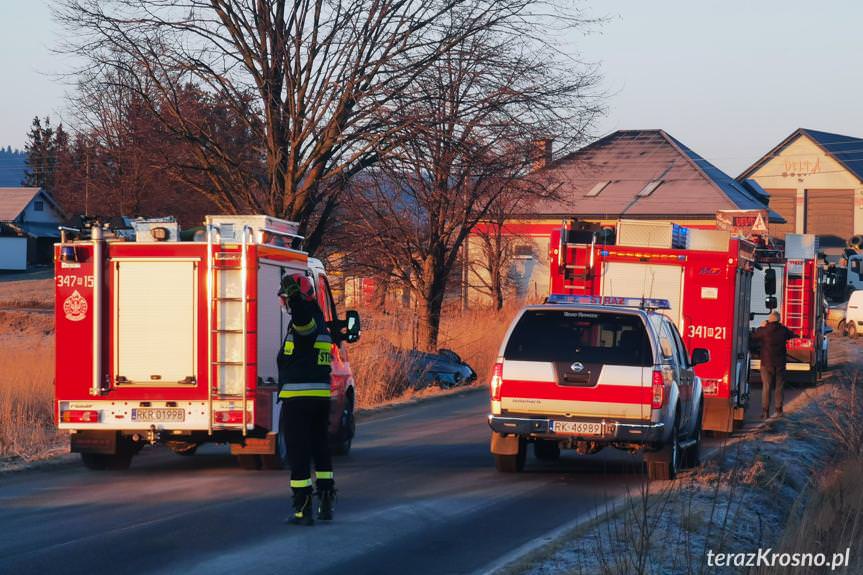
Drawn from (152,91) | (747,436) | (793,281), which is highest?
(152,91)

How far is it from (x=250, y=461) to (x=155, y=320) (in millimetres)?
1976

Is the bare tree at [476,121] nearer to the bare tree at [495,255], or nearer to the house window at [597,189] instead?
the bare tree at [495,255]

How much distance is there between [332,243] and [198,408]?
50.8 ft

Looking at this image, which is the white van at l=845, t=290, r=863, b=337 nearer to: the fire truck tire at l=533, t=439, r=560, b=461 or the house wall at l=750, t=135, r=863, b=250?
the house wall at l=750, t=135, r=863, b=250

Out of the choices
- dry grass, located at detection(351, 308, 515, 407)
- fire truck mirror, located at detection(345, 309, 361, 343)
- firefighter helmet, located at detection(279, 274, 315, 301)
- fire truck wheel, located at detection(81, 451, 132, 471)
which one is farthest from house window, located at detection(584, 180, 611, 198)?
firefighter helmet, located at detection(279, 274, 315, 301)

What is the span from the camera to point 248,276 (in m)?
12.9

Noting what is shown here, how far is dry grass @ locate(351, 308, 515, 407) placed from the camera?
24875 mm

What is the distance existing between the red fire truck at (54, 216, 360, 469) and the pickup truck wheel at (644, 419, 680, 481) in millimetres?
4111

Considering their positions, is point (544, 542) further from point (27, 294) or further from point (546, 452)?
point (27, 294)

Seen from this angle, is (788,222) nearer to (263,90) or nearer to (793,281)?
(793,281)

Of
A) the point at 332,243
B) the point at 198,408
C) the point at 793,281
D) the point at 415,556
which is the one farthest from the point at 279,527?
the point at 793,281

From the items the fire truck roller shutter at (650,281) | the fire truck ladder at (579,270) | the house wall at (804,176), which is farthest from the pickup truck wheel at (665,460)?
the house wall at (804,176)

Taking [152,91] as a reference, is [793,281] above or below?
below

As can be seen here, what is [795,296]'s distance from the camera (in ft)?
96.4
